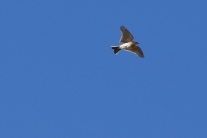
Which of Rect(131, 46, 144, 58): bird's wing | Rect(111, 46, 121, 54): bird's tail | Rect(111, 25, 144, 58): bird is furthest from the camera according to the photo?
Rect(131, 46, 144, 58): bird's wing

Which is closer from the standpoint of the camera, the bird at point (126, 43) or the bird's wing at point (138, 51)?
the bird at point (126, 43)

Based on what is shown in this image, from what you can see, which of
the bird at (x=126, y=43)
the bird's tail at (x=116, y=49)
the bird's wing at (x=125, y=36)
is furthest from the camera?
the bird's wing at (x=125, y=36)

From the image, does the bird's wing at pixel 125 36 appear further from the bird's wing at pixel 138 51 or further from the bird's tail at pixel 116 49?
the bird's wing at pixel 138 51

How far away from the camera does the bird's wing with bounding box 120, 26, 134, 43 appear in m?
62.8

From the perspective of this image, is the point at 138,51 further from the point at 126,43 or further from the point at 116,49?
the point at 116,49

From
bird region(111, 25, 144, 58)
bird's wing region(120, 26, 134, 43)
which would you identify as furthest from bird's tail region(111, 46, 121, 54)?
bird's wing region(120, 26, 134, 43)

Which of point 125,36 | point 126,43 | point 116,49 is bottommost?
point 116,49

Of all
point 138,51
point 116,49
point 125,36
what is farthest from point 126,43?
point 138,51

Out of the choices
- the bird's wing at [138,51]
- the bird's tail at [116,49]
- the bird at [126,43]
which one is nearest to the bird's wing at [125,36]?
the bird at [126,43]

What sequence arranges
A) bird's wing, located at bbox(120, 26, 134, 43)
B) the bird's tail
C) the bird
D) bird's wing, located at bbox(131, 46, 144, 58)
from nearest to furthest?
the bird's tail → the bird → bird's wing, located at bbox(120, 26, 134, 43) → bird's wing, located at bbox(131, 46, 144, 58)

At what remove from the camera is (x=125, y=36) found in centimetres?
6306

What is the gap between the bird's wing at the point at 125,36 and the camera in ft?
206

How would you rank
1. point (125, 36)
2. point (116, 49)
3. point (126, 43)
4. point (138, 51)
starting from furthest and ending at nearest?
point (138, 51) < point (126, 43) < point (125, 36) < point (116, 49)

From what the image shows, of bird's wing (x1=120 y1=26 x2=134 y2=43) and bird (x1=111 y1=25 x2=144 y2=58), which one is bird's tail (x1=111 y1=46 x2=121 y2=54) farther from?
bird's wing (x1=120 y1=26 x2=134 y2=43)
